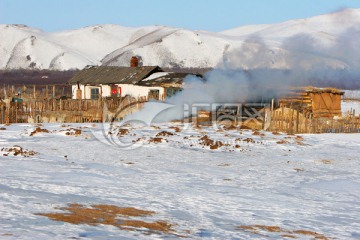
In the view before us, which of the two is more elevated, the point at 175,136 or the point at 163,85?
the point at 163,85

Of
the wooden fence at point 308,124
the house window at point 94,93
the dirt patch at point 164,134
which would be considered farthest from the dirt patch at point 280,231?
the house window at point 94,93

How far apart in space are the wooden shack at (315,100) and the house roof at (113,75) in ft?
48.3

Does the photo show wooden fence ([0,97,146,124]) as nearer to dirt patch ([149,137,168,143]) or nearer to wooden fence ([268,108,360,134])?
wooden fence ([268,108,360,134])

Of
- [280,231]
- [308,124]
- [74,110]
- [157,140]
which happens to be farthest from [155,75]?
[280,231]

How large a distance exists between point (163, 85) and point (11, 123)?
1572 cm

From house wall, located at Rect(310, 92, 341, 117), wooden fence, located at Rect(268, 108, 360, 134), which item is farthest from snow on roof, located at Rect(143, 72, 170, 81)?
wooden fence, located at Rect(268, 108, 360, 134)

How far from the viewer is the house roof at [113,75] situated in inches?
1989

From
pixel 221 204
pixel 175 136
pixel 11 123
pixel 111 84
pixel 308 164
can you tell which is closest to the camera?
pixel 221 204

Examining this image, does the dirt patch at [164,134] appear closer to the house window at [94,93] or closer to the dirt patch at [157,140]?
the dirt patch at [157,140]

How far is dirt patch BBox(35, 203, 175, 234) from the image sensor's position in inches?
423

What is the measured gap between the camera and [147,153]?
22.2 metres

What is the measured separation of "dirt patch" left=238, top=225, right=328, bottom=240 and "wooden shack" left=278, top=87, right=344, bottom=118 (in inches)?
1121

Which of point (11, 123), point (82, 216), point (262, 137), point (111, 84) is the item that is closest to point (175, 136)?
point (262, 137)

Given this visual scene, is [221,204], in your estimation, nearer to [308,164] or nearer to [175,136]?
[308,164]
